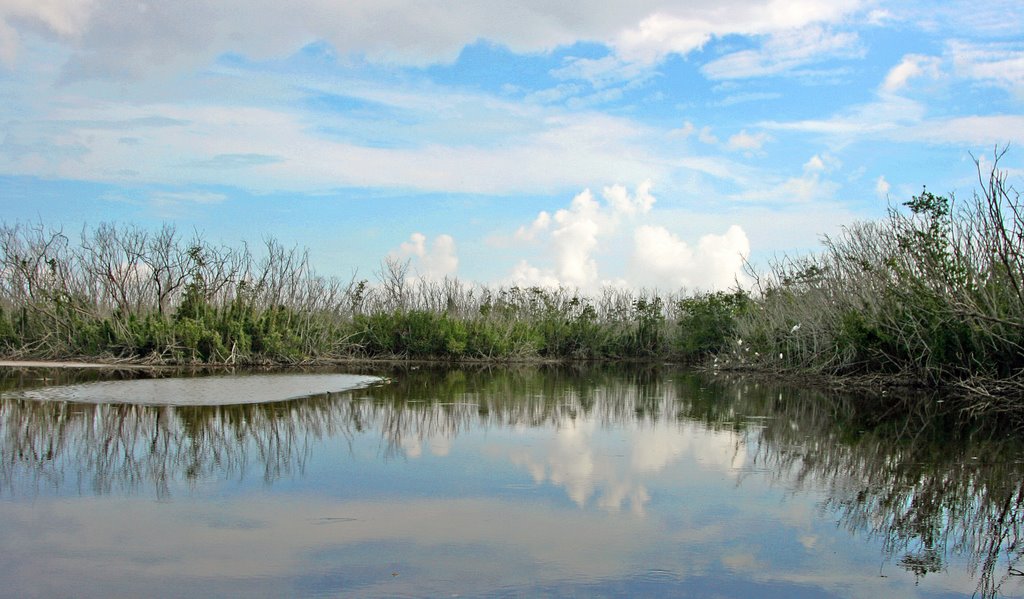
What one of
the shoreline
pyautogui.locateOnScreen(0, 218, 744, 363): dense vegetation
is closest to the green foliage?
pyautogui.locateOnScreen(0, 218, 744, 363): dense vegetation

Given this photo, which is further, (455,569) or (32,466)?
(32,466)

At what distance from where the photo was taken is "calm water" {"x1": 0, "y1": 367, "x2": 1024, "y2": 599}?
5180mm

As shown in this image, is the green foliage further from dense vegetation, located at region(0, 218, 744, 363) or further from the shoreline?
the shoreline

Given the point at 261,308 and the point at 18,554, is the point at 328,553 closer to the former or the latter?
the point at 18,554

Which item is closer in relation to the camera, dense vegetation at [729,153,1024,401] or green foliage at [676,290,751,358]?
dense vegetation at [729,153,1024,401]

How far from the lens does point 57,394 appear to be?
1567cm

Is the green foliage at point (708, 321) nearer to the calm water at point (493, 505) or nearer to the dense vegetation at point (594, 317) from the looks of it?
the dense vegetation at point (594, 317)

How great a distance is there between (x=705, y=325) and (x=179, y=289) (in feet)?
83.8

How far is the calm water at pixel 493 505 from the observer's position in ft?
17.0

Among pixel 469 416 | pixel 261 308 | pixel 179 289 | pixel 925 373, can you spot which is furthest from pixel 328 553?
pixel 179 289

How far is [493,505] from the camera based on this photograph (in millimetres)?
7109

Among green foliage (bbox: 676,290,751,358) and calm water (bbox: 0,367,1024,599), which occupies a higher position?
green foliage (bbox: 676,290,751,358)

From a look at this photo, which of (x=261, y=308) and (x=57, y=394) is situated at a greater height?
(x=261, y=308)

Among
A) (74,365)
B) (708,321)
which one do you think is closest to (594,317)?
(708,321)
